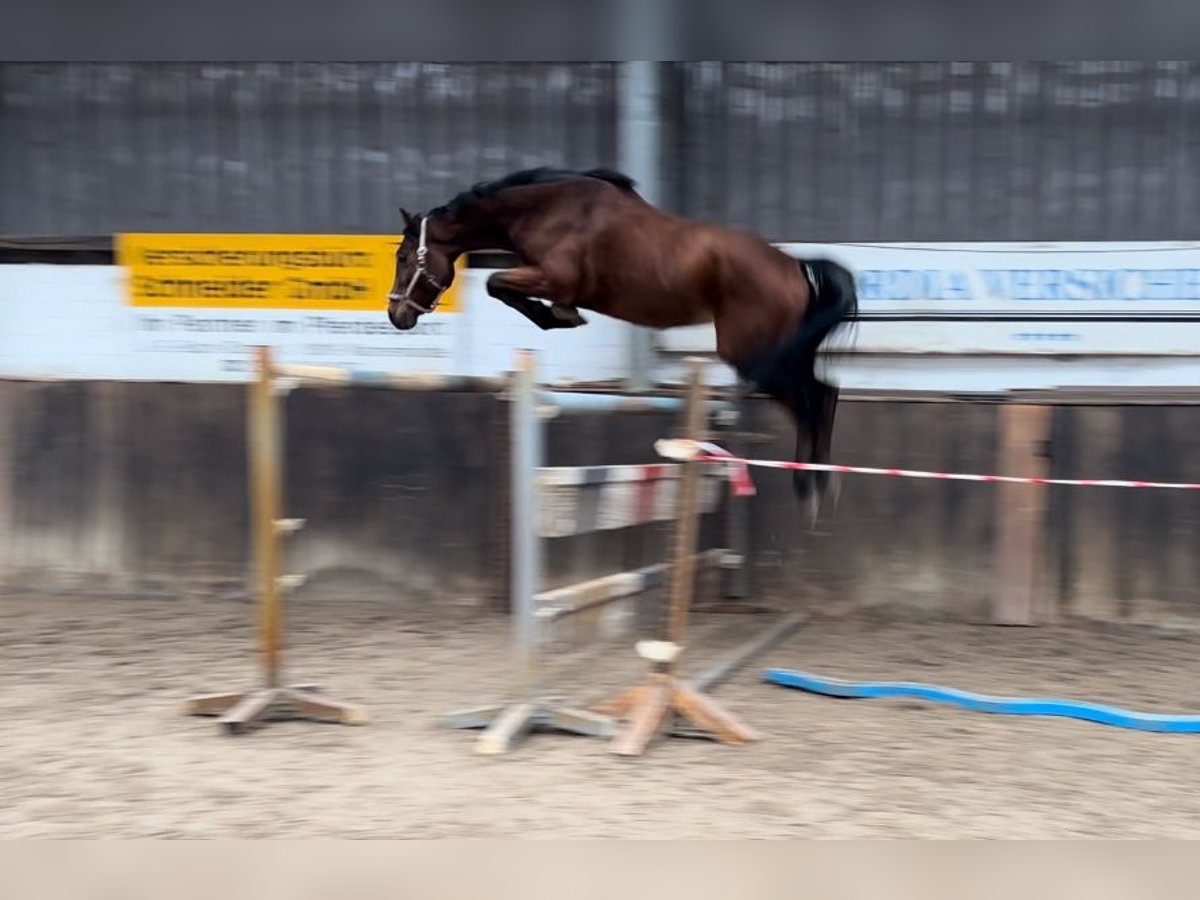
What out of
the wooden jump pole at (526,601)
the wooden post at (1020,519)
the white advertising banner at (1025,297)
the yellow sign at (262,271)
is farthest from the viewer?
the yellow sign at (262,271)

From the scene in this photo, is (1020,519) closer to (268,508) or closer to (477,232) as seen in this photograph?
(477,232)

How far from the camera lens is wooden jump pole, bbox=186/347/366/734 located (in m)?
4.81

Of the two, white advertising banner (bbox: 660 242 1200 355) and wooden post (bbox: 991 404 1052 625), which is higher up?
white advertising banner (bbox: 660 242 1200 355)

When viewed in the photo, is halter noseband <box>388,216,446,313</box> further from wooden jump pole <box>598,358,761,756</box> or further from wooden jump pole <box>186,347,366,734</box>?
wooden jump pole <box>598,358,761,756</box>

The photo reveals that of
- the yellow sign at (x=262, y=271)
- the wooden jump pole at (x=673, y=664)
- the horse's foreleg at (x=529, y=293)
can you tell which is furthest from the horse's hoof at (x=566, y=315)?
the yellow sign at (x=262, y=271)

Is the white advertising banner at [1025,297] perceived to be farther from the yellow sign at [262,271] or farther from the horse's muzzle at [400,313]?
the horse's muzzle at [400,313]

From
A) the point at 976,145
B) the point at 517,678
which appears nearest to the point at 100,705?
the point at 517,678

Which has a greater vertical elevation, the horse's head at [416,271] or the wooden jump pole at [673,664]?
the horse's head at [416,271]

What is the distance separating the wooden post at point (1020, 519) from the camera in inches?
278

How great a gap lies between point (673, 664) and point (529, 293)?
222 cm

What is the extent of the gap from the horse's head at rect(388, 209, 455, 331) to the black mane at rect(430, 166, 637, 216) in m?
0.13

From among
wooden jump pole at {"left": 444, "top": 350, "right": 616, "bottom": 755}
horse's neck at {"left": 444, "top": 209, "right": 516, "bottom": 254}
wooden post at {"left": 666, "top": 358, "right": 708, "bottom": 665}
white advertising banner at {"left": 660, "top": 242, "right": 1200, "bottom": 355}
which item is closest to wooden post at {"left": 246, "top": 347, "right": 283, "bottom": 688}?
wooden jump pole at {"left": 444, "top": 350, "right": 616, "bottom": 755}

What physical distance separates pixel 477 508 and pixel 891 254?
10.3 ft

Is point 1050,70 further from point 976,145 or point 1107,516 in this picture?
point 1107,516
